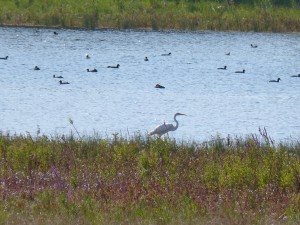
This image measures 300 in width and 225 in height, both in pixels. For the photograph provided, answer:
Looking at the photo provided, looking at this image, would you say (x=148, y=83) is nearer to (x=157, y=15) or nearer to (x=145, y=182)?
(x=157, y=15)

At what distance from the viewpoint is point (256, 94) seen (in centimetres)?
2952

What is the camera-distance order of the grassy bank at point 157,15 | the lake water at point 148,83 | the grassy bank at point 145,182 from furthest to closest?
Answer: the grassy bank at point 157,15 < the lake water at point 148,83 < the grassy bank at point 145,182

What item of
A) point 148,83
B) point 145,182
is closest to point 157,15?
point 148,83

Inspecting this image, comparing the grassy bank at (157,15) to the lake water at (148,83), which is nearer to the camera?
the lake water at (148,83)

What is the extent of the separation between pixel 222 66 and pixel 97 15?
9708mm

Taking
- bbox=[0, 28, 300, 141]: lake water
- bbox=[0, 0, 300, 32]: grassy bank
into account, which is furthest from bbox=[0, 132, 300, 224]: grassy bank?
bbox=[0, 0, 300, 32]: grassy bank

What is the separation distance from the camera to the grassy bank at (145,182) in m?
9.87

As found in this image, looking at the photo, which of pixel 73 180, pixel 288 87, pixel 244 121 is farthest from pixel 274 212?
pixel 288 87

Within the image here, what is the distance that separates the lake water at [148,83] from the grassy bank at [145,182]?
16.3 feet

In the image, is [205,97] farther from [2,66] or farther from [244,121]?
[2,66]

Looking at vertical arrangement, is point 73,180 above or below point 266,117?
above

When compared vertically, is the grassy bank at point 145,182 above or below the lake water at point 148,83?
above

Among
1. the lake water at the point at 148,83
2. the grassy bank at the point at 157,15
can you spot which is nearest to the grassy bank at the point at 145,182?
the lake water at the point at 148,83

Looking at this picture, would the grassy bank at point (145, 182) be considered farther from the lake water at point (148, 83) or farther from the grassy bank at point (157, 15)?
the grassy bank at point (157, 15)
